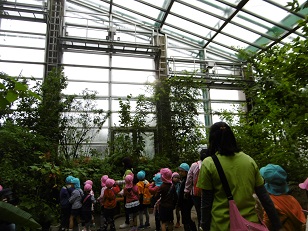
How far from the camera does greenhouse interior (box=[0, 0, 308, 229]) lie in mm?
6206

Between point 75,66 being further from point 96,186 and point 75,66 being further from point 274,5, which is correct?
point 274,5

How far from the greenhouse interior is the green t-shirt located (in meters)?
2.95

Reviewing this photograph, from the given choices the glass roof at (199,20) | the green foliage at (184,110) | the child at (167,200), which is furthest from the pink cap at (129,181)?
the glass roof at (199,20)

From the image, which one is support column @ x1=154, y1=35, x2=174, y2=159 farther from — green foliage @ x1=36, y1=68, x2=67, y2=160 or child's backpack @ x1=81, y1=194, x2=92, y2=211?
child's backpack @ x1=81, y1=194, x2=92, y2=211

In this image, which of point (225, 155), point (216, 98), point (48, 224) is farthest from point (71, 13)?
point (225, 155)

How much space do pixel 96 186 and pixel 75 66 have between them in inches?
216

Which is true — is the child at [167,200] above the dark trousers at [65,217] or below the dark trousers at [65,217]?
above

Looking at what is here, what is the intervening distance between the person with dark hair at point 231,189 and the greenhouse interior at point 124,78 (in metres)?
2.88

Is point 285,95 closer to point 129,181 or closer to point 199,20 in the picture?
point 129,181

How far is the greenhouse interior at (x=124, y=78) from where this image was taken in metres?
6.21

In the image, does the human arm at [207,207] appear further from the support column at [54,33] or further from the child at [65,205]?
the support column at [54,33]

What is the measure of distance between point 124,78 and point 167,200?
7.54 meters

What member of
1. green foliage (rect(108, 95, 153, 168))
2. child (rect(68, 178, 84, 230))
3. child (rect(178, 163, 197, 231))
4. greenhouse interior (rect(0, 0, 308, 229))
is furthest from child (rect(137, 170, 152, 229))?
green foliage (rect(108, 95, 153, 168))

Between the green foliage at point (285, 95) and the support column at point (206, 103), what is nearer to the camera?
the green foliage at point (285, 95)
